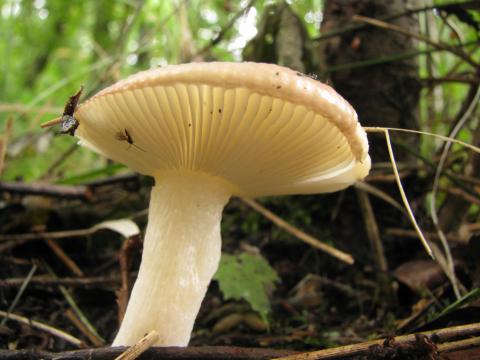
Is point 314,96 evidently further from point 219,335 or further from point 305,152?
point 219,335

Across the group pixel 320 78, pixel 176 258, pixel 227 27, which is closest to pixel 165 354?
pixel 176 258

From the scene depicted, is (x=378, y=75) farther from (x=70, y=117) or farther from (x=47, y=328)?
(x=47, y=328)

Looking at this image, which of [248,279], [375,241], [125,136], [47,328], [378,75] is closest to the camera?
[125,136]

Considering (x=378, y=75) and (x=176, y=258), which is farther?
(x=378, y=75)

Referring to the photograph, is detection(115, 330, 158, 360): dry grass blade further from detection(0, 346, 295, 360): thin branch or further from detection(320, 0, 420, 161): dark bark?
detection(320, 0, 420, 161): dark bark

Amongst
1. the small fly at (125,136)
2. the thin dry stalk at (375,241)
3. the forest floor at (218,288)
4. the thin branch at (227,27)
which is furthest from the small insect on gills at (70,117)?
the thin dry stalk at (375,241)

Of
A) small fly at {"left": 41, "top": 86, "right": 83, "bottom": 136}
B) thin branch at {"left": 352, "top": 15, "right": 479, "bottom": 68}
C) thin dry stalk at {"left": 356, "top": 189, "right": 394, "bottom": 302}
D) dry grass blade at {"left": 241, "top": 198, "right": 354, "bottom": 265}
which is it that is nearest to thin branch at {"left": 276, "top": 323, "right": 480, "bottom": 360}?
dry grass blade at {"left": 241, "top": 198, "right": 354, "bottom": 265}

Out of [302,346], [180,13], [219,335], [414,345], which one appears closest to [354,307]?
[302,346]
